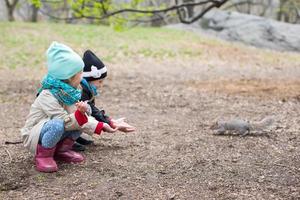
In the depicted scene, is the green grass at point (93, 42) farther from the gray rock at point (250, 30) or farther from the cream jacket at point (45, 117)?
the cream jacket at point (45, 117)

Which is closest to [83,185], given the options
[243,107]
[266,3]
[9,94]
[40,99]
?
[40,99]

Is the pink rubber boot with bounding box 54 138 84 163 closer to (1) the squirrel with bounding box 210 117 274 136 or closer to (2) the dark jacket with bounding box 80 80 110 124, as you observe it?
(2) the dark jacket with bounding box 80 80 110 124

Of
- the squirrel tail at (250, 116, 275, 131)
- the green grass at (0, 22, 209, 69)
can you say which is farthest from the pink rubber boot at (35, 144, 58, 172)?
the green grass at (0, 22, 209, 69)

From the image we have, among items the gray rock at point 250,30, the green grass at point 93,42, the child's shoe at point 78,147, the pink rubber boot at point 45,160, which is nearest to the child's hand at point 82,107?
the pink rubber boot at point 45,160

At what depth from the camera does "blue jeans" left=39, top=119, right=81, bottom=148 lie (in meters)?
3.35

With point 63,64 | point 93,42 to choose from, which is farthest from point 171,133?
point 93,42

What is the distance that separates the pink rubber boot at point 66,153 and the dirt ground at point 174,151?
2.8 inches

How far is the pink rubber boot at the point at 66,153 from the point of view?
3.64m

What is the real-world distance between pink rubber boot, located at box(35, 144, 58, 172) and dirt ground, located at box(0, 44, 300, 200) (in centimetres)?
5

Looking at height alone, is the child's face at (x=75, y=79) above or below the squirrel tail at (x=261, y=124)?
above

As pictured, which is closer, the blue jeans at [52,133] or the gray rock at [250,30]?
the blue jeans at [52,133]

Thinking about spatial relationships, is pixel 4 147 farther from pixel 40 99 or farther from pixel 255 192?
pixel 255 192

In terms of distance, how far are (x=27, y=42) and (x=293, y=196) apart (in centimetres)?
1182

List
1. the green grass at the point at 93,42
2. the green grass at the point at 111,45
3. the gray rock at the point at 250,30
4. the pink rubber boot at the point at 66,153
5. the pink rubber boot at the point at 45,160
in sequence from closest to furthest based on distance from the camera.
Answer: the pink rubber boot at the point at 45,160 → the pink rubber boot at the point at 66,153 → the green grass at the point at 93,42 → the green grass at the point at 111,45 → the gray rock at the point at 250,30
